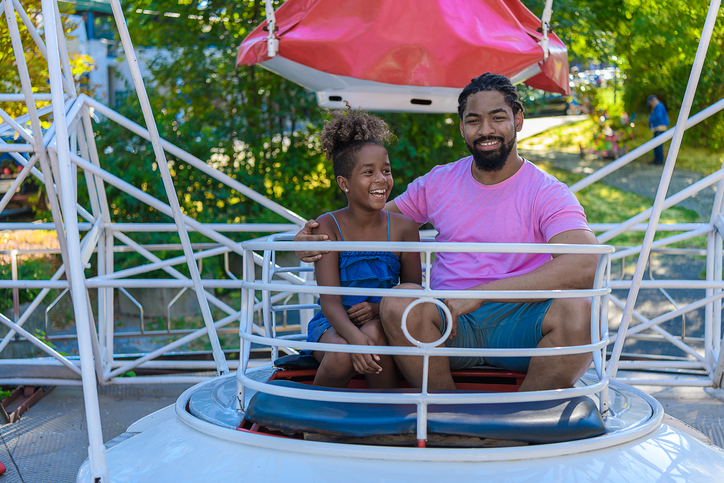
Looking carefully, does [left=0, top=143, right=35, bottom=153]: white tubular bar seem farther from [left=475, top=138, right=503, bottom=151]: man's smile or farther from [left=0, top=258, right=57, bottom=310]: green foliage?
[left=0, top=258, right=57, bottom=310]: green foliage

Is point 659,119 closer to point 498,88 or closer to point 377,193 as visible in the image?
point 498,88

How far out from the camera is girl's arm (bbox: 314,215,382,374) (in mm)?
1990

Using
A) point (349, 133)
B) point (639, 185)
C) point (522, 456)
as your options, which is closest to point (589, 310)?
point (522, 456)

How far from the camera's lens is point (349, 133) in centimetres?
→ 253

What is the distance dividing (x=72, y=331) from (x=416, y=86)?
4471 mm

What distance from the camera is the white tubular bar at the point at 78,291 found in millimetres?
1703

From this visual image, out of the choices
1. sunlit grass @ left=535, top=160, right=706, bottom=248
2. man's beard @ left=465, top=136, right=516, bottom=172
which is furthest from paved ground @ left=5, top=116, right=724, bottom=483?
sunlit grass @ left=535, top=160, right=706, bottom=248

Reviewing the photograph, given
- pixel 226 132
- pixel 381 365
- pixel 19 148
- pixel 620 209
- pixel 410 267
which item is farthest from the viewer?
pixel 620 209

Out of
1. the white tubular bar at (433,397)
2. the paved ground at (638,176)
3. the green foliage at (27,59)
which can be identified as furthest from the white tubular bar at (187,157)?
the paved ground at (638,176)

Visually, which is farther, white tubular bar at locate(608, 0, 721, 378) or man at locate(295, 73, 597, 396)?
white tubular bar at locate(608, 0, 721, 378)

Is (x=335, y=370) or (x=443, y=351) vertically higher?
(x=443, y=351)

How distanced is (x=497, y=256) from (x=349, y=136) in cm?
74

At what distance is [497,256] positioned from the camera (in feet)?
7.80

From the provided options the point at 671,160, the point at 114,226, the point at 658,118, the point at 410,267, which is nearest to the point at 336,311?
the point at 410,267
